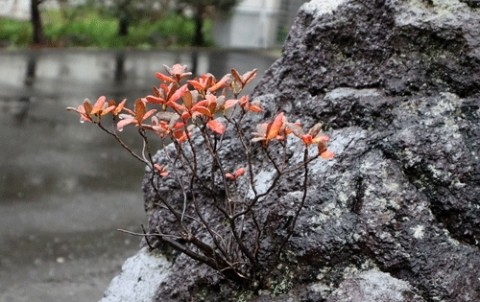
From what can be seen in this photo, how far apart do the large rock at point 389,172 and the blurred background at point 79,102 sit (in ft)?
7.03

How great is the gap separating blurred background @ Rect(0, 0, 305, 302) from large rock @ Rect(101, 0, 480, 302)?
2.14 meters

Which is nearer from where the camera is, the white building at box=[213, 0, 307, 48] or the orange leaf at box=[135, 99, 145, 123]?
the orange leaf at box=[135, 99, 145, 123]

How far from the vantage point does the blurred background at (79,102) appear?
3.81 metres

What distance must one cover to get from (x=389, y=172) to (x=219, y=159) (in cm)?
50

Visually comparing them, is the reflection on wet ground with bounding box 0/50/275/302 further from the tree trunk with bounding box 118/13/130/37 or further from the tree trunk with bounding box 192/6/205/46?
the tree trunk with bounding box 192/6/205/46

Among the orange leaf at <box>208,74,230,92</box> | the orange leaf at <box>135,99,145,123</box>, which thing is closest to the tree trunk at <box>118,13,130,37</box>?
the orange leaf at <box>208,74,230,92</box>

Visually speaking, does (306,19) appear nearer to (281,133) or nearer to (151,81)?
(281,133)

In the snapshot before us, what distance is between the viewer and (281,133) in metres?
1.46

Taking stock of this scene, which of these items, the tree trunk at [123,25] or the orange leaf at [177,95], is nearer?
the orange leaf at [177,95]

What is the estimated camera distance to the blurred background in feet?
12.5

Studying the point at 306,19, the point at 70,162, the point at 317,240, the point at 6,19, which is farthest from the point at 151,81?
the point at 317,240

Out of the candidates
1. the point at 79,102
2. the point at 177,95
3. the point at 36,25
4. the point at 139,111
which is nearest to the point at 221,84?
the point at 177,95

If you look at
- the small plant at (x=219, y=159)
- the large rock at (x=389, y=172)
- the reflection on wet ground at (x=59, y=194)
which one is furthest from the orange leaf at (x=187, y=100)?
the reflection on wet ground at (x=59, y=194)

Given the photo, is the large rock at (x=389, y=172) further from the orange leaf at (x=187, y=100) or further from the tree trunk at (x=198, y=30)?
the tree trunk at (x=198, y=30)
